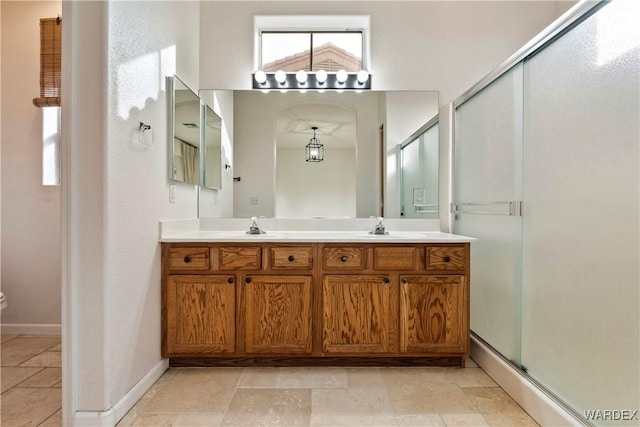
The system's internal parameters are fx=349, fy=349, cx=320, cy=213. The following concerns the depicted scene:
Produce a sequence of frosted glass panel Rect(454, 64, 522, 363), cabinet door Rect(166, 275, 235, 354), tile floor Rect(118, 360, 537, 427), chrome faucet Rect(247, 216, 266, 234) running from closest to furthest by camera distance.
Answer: tile floor Rect(118, 360, 537, 427)
frosted glass panel Rect(454, 64, 522, 363)
cabinet door Rect(166, 275, 235, 354)
chrome faucet Rect(247, 216, 266, 234)

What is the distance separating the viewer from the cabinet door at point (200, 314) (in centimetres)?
203

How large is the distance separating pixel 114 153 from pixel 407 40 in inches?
85.8

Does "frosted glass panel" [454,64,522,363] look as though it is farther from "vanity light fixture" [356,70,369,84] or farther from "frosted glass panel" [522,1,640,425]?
"vanity light fixture" [356,70,369,84]

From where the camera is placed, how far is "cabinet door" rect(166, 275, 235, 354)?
6.67 feet

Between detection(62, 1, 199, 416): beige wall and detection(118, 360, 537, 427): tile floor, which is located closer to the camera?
detection(62, 1, 199, 416): beige wall

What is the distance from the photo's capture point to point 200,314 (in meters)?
2.04

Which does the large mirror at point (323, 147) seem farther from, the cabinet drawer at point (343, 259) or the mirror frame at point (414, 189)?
the cabinet drawer at point (343, 259)

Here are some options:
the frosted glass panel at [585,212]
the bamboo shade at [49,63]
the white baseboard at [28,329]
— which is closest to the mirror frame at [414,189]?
the frosted glass panel at [585,212]

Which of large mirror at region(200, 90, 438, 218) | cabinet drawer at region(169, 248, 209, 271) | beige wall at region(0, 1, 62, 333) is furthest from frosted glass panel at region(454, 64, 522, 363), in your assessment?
beige wall at region(0, 1, 62, 333)

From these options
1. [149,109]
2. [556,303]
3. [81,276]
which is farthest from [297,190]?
[556,303]

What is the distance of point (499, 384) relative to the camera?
192cm

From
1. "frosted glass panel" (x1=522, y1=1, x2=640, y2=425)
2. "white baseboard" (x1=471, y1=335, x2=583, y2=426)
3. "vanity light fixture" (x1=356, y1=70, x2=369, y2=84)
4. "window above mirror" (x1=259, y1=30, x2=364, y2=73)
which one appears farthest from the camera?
"window above mirror" (x1=259, y1=30, x2=364, y2=73)

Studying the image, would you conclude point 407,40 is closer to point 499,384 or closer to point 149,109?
point 149,109

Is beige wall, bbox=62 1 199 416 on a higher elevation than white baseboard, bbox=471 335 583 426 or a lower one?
higher
